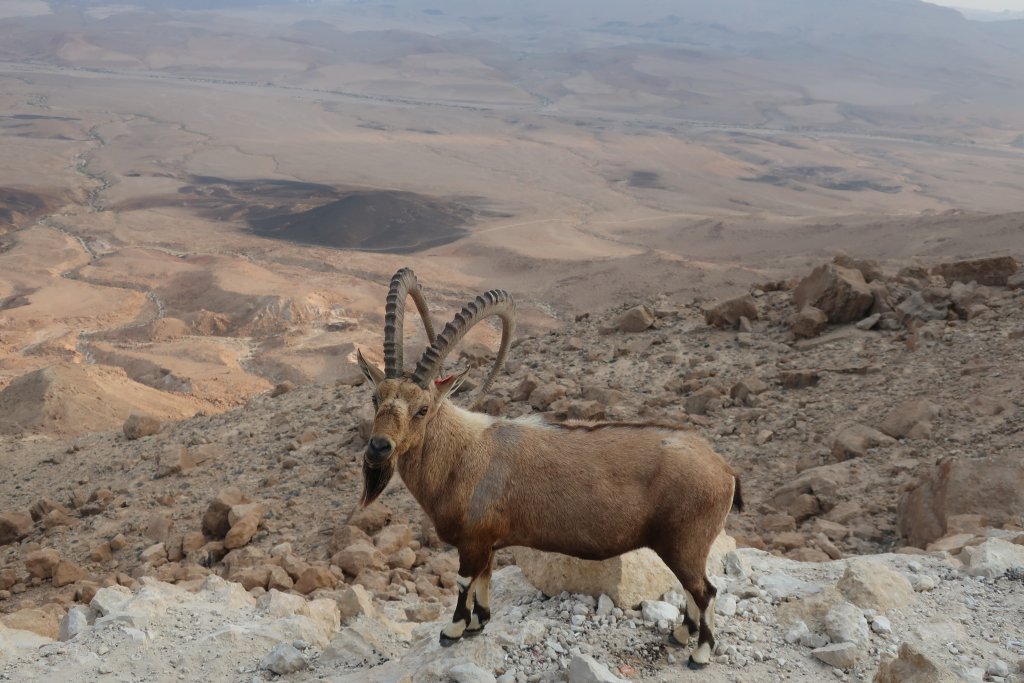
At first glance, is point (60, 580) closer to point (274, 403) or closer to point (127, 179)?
point (274, 403)

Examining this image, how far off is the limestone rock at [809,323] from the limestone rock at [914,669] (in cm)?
971

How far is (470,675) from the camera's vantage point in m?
4.80

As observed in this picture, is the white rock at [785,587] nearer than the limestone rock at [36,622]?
Yes

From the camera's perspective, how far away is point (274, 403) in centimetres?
1506

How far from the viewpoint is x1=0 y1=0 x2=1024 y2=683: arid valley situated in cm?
591

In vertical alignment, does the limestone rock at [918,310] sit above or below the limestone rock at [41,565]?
above

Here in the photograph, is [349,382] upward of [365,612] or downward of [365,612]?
downward

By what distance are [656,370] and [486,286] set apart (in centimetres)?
2412

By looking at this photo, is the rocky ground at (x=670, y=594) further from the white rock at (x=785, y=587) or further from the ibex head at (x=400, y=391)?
the ibex head at (x=400, y=391)

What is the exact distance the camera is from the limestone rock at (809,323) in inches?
541

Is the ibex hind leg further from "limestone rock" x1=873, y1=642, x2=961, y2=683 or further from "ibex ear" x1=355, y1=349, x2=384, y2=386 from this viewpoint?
"ibex ear" x1=355, y1=349, x2=384, y2=386

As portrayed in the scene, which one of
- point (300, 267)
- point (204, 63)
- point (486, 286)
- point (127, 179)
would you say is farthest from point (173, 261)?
point (204, 63)

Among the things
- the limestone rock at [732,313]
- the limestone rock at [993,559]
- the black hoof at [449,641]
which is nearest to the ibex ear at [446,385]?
the black hoof at [449,641]

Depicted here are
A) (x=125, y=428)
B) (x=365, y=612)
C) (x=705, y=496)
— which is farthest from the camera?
(x=125, y=428)
